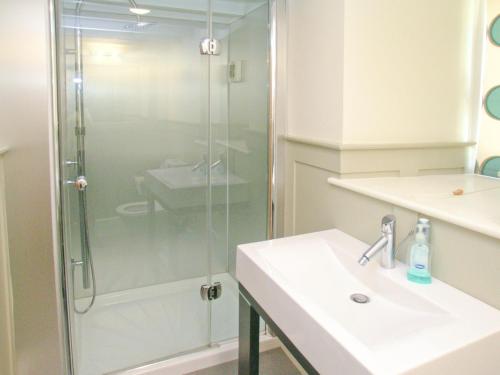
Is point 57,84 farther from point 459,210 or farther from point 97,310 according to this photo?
point 459,210

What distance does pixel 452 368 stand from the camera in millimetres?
857

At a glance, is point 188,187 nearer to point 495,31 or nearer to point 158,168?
point 158,168

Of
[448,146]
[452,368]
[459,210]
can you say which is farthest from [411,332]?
[448,146]

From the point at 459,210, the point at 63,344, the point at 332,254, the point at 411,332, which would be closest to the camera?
the point at 411,332

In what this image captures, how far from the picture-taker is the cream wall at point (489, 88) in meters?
1.67

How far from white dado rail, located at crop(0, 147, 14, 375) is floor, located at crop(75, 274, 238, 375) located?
33 cm

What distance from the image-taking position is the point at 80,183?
73.8 inches

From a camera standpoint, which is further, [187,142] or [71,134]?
[187,142]

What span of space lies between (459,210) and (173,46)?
1.46 m

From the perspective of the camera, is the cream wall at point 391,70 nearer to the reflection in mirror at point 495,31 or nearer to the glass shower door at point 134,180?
the reflection in mirror at point 495,31

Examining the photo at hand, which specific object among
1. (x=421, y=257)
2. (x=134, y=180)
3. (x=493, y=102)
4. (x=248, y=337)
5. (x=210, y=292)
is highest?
(x=493, y=102)

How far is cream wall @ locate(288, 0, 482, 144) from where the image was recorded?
5.33 feet

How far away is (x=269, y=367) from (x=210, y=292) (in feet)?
1.61

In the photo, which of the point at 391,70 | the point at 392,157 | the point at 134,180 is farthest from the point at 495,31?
the point at 134,180
